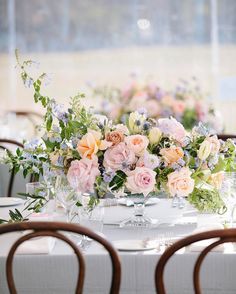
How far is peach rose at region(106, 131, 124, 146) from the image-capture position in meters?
3.02

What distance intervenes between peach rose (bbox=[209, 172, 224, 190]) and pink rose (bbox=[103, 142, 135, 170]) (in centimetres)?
31

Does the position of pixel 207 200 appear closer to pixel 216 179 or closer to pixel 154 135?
pixel 216 179

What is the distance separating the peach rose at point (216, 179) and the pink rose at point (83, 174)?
0.43 m

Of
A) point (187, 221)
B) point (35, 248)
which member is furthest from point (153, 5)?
point (35, 248)

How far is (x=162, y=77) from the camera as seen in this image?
7699 mm

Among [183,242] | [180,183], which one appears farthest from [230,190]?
A: [183,242]

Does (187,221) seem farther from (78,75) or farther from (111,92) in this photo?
(78,75)

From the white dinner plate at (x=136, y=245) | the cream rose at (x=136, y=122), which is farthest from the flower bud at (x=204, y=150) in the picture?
the white dinner plate at (x=136, y=245)

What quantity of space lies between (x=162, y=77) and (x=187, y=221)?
4.55 metres

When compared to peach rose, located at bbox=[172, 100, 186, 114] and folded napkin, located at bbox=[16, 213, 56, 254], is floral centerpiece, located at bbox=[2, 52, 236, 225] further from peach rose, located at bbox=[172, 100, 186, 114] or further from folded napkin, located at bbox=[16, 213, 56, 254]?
peach rose, located at bbox=[172, 100, 186, 114]

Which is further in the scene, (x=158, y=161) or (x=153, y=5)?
(x=153, y=5)

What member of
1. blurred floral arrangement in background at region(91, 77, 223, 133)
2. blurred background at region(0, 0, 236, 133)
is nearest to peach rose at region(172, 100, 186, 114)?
blurred floral arrangement in background at region(91, 77, 223, 133)

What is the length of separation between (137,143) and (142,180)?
0.46 ft

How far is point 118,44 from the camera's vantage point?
25.3 ft
